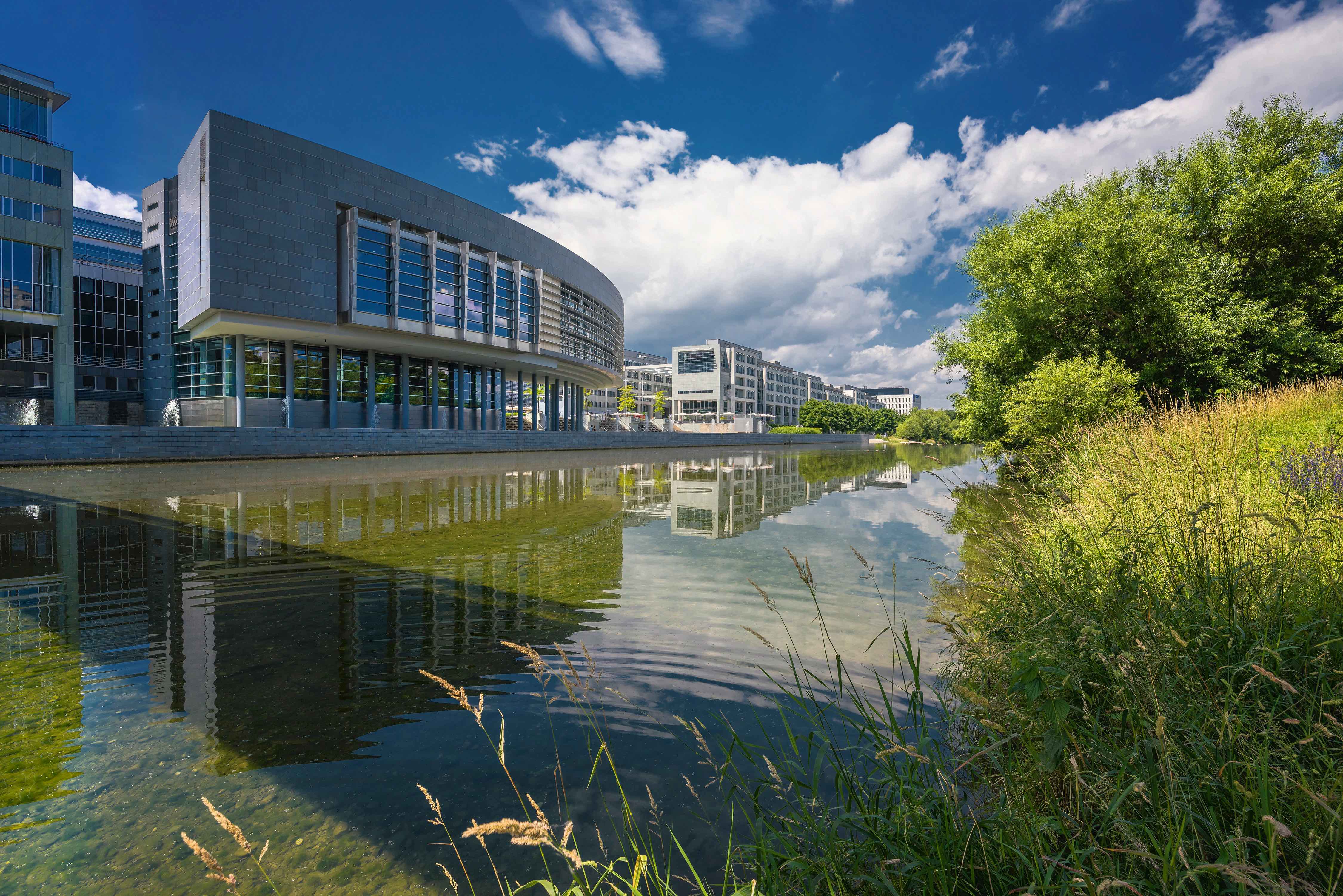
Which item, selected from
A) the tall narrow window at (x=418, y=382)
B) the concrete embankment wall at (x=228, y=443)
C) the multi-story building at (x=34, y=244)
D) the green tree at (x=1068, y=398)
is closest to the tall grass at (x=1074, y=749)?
the green tree at (x=1068, y=398)

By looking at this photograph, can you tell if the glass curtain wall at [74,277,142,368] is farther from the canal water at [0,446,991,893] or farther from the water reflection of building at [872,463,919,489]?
the water reflection of building at [872,463,919,489]

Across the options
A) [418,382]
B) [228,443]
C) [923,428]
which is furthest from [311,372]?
[923,428]

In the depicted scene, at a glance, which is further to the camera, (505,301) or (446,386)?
(446,386)

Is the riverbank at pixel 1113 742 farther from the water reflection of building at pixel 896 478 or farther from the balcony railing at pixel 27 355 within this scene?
the balcony railing at pixel 27 355

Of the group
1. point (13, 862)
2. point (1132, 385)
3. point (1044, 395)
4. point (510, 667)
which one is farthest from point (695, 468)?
point (13, 862)

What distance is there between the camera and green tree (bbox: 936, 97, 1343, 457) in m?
17.3

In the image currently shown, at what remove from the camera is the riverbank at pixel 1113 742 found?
5.10ft

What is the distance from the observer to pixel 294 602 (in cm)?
526

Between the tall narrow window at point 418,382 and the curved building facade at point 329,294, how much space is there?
4.7 inches

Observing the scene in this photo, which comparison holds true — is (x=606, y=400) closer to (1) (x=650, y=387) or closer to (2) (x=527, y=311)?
(1) (x=650, y=387)

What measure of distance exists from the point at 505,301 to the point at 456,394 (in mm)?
7724

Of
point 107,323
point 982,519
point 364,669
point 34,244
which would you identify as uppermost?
point 34,244

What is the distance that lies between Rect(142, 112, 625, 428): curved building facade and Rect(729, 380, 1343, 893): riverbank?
34.5 metres

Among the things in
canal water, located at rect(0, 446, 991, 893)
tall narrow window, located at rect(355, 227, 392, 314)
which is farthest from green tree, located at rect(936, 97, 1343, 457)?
tall narrow window, located at rect(355, 227, 392, 314)
